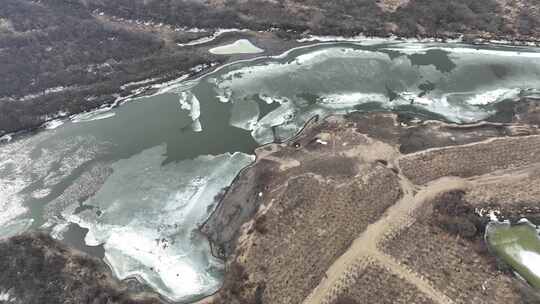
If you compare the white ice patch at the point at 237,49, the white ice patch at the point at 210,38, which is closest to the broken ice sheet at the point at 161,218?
the white ice patch at the point at 237,49

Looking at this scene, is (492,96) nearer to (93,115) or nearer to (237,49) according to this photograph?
(237,49)

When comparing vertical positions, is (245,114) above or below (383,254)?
above

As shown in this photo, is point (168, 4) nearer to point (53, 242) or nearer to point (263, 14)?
point (263, 14)

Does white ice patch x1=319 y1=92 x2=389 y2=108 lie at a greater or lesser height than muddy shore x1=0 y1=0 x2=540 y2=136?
lesser

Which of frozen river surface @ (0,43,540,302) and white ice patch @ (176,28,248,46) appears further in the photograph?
white ice patch @ (176,28,248,46)

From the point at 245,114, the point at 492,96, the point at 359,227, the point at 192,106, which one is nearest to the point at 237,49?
the point at 192,106

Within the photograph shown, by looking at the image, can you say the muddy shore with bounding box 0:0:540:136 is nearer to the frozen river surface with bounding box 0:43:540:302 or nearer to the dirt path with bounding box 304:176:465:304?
the frozen river surface with bounding box 0:43:540:302

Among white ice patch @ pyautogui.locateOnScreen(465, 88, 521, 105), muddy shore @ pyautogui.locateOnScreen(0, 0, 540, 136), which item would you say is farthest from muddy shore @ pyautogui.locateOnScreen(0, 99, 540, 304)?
muddy shore @ pyautogui.locateOnScreen(0, 0, 540, 136)
